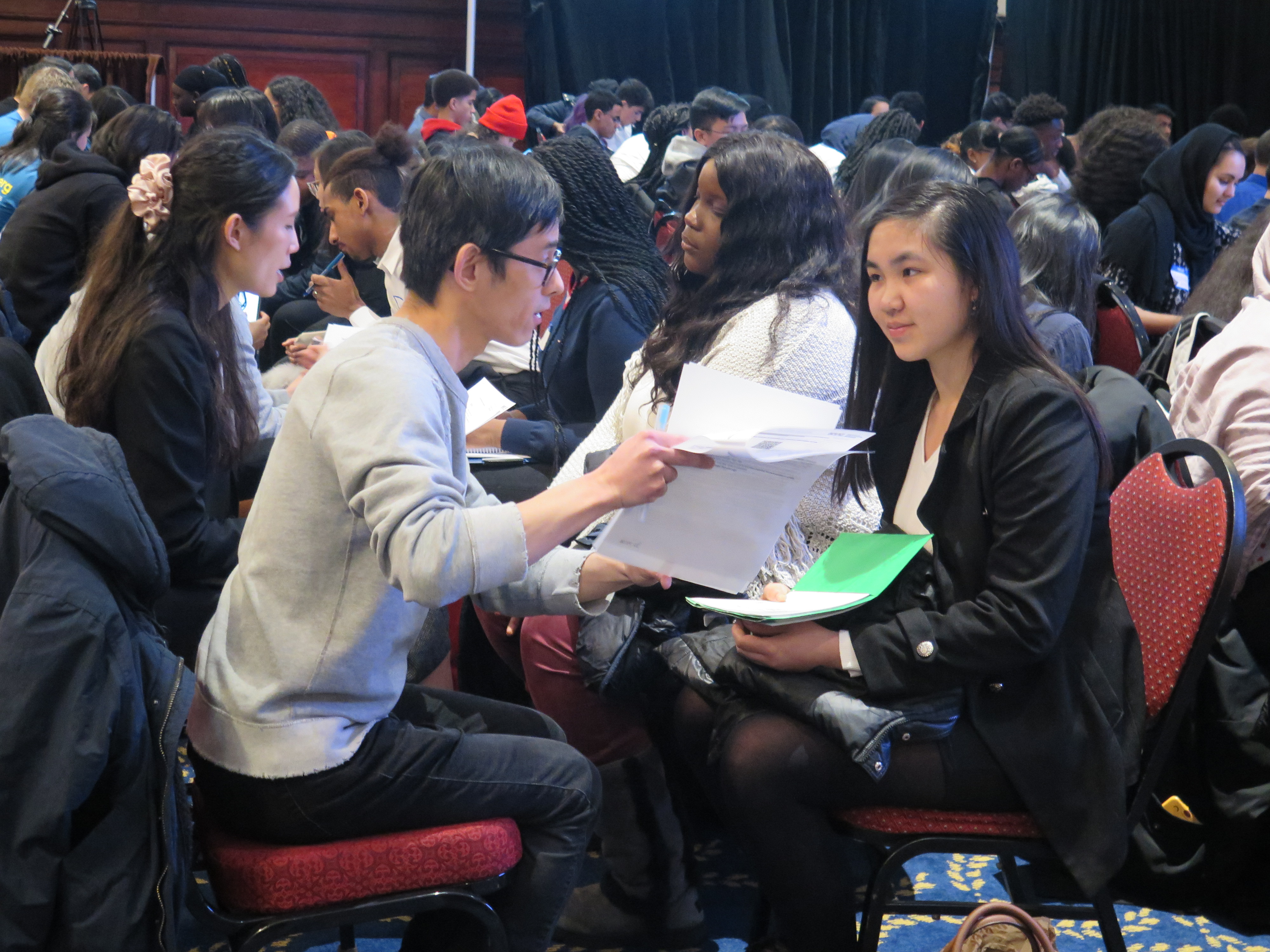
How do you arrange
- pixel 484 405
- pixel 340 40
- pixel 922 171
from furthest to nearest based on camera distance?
pixel 340 40 → pixel 922 171 → pixel 484 405

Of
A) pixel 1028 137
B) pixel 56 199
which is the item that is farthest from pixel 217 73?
pixel 1028 137

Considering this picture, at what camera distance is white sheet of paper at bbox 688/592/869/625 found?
1.67 m

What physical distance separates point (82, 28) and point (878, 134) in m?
6.54

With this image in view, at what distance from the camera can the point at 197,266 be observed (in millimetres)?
2334

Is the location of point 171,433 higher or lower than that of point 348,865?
higher

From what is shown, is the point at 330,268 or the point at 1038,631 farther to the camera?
the point at 330,268

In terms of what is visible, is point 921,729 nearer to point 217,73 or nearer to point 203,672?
point 203,672

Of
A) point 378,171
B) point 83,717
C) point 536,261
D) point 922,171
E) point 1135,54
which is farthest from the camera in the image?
point 1135,54

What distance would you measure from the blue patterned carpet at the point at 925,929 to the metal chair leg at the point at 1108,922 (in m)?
0.47

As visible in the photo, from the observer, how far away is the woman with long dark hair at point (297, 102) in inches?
259

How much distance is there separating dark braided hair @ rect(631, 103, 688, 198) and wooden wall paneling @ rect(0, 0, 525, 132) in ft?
10.9

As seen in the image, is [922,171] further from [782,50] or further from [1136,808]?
[782,50]

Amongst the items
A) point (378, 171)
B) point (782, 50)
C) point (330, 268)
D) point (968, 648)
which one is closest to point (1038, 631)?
point (968, 648)

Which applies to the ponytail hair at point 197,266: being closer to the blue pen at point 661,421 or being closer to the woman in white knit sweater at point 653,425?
the woman in white knit sweater at point 653,425
